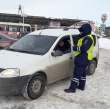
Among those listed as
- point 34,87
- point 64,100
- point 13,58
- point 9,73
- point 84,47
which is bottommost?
point 64,100

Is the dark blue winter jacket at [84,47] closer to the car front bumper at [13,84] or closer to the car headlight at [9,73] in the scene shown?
the car front bumper at [13,84]

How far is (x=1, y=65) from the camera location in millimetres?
4961

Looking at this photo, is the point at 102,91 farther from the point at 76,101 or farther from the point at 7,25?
the point at 7,25

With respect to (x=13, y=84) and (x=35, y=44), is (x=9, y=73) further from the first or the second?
(x=35, y=44)

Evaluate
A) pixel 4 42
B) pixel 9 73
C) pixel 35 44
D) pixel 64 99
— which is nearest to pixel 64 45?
pixel 35 44

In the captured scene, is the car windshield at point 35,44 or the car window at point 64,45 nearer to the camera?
the car windshield at point 35,44

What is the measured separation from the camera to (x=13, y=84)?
4.79 meters

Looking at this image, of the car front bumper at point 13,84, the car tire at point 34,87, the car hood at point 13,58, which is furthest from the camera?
the car tire at point 34,87

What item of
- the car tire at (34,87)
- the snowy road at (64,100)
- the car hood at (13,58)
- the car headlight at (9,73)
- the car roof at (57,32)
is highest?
the car roof at (57,32)

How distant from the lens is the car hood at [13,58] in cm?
496

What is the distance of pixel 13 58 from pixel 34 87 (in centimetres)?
86

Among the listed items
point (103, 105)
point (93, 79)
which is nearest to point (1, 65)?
point (103, 105)

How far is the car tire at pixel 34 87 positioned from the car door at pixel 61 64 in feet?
1.52

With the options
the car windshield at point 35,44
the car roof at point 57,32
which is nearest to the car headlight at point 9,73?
the car windshield at point 35,44
